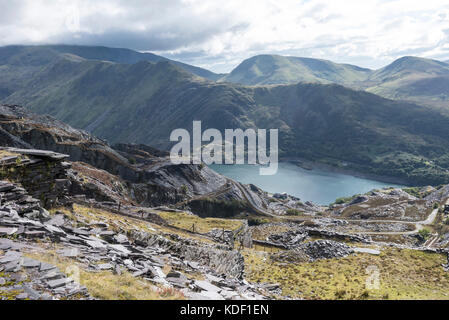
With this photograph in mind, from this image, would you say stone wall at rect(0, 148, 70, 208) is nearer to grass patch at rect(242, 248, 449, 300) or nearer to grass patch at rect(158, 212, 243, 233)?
grass patch at rect(242, 248, 449, 300)

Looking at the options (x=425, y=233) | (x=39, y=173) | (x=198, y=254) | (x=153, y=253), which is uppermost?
(x=39, y=173)

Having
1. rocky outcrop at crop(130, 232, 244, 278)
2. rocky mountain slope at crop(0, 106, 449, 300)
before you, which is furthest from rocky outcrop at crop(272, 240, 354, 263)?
rocky outcrop at crop(130, 232, 244, 278)

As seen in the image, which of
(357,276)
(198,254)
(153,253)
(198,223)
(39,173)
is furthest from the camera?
(198,223)

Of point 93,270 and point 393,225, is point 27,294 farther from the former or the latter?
point 393,225

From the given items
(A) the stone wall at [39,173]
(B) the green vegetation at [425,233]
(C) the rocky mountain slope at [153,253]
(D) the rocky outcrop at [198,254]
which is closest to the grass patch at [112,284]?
(C) the rocky mountain slope at [153,253]

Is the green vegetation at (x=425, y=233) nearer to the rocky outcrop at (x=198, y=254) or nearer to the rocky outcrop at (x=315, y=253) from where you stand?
the rocky outcrop at (x=315, y=253)

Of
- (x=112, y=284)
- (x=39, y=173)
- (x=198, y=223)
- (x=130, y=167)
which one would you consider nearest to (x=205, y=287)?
(x=112, y=284)

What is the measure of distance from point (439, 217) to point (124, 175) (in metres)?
109

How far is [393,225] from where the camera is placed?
98.8 metres

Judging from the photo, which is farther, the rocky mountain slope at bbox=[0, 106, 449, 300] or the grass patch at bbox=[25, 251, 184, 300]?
the rocky mountain slope at bbox=[0, 106, 449, 300]

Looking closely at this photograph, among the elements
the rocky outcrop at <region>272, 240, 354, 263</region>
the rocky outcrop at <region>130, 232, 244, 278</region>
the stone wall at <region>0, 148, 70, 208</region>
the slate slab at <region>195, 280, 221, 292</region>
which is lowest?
the rocky outcrop at <region>272, 240, 354, 263</region>

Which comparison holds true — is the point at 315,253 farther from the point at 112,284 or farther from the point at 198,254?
the point at 112,284

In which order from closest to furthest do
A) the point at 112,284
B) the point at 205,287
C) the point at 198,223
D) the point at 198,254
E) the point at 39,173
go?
the point at 112,284 < the point at 205,287 < the point at 39,173 < the point at 198,254 < the point at 198,223
